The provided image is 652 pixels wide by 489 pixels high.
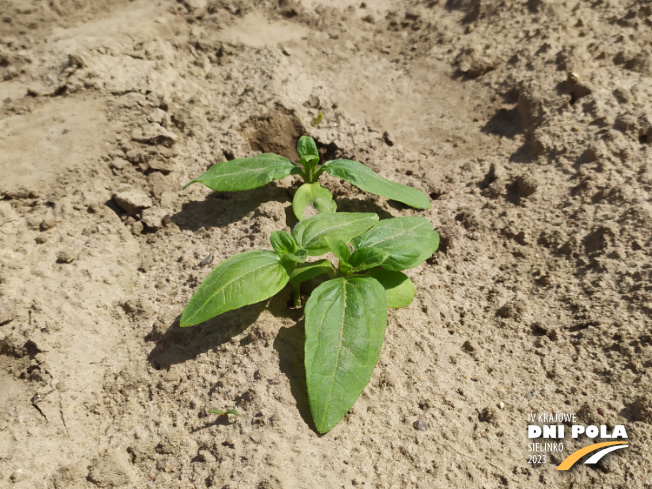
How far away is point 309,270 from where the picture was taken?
2418 millimetres

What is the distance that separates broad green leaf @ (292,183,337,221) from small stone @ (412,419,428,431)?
122 centimetres

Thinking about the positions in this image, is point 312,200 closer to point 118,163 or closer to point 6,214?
point 118,163

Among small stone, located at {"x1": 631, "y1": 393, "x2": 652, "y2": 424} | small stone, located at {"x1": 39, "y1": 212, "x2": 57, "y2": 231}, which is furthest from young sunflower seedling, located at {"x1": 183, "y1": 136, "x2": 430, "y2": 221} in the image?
small stone, located at {"x1": 631, "y1": 393, "x2": 652, "y2": 424}

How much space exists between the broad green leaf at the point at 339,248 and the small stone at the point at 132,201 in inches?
51.6

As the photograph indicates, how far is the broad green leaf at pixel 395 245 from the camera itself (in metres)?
2.35

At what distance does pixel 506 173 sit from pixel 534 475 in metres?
1.79

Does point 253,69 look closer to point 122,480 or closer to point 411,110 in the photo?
point 411,110

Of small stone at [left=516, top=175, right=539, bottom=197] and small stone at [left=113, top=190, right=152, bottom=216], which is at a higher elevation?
small stone at [left=516, top=175, right=539, bottom=197]

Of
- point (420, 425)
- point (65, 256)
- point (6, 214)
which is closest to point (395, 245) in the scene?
point (420, 425)

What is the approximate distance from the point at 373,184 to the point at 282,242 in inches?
27.3

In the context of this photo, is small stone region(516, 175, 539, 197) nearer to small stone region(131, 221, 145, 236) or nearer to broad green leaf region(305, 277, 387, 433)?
broad green leaf region(305, 277, 387, 433)

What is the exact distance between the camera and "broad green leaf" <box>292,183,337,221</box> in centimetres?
286

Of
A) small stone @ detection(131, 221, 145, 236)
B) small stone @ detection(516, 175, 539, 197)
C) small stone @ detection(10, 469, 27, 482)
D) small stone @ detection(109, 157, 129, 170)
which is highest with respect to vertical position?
small stone @ detection(516, 175, 539, 197)

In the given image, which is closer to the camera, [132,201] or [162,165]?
[132,201]
